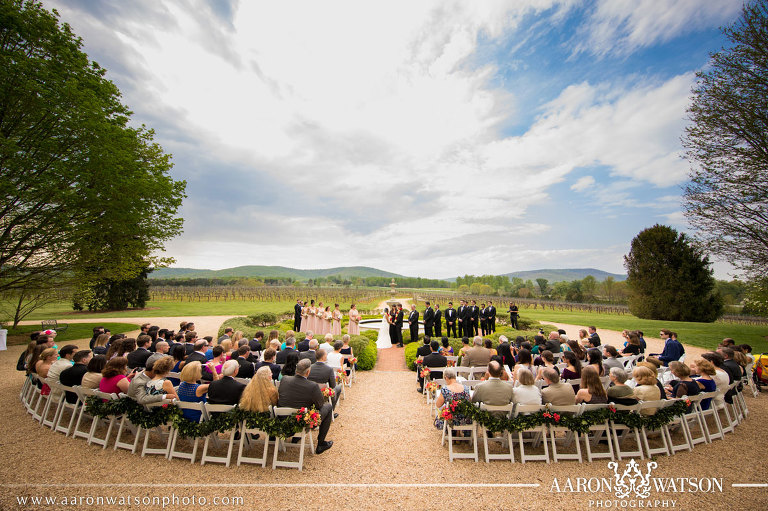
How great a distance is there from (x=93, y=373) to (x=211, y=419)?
288 centimetres

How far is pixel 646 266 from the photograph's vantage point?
3027cm

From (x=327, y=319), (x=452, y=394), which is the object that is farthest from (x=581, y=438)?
(x=327, y=319)

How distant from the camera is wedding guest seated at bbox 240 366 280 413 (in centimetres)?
475

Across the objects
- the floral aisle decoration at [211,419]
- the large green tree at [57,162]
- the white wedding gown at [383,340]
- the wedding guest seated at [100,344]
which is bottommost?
the white wedding gown at [383,340]

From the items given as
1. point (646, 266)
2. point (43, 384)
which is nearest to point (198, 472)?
point (43, 384)

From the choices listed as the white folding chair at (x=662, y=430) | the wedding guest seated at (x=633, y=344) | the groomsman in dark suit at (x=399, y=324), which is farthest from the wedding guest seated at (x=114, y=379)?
the wedding guest seated at (x=633, y=344)

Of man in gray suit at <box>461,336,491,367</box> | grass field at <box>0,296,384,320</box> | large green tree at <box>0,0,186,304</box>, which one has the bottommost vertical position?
grass field at <box>0,296,384,320</box>

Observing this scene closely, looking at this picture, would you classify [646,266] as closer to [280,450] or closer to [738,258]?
[738,258]

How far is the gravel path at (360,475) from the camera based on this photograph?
3.95 meters

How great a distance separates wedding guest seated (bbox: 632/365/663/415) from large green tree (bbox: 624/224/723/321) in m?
30.9

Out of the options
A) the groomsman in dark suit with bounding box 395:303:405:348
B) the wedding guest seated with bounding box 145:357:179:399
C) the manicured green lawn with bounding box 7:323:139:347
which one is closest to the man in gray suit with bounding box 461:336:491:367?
the wedding guest seated with bounding box 145:357:179:399

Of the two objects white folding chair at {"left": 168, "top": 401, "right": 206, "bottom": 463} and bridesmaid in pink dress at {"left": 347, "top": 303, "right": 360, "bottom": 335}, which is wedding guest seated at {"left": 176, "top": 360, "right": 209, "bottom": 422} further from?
bridesmaid in pink dress at {"left": 347, "top": 303, "right": 360, "bottom": 335}

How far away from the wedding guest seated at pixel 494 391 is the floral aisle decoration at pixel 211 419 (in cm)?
283

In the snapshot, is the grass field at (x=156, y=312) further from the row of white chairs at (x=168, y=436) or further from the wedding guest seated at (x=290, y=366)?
the wedding guest seated at (x=290, y=366)
